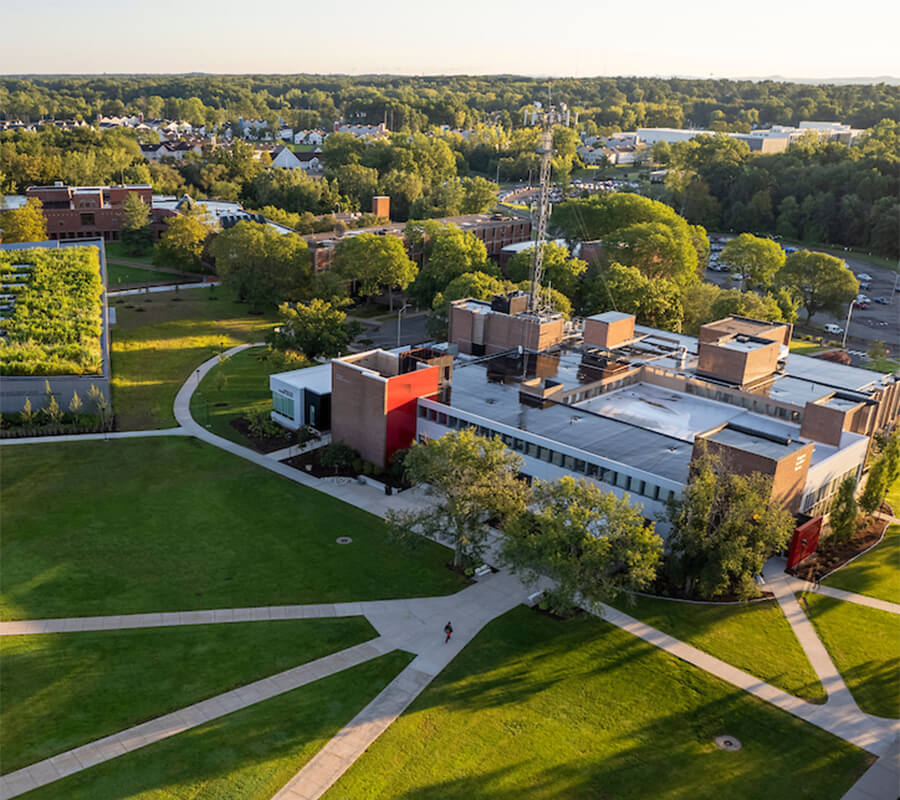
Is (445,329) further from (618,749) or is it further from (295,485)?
(618,749)

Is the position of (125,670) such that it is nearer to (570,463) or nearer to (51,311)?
(570,463)

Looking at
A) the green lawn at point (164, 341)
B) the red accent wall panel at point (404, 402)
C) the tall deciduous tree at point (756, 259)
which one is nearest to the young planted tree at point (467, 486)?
the red accent wall panel at point (404, 402)

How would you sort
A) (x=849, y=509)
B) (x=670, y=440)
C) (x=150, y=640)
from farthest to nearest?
(x=670, y=440) < (x=849, y=509) < (x=150, y=640)

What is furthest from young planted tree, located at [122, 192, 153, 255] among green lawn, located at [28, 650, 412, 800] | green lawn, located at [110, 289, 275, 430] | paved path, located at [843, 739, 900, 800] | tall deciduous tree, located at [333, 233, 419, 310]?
paved path, located at [843, 739, 900, 800]

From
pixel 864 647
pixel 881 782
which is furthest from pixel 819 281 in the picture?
pixel 881 782

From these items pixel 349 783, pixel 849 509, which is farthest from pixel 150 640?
pixel 849 509

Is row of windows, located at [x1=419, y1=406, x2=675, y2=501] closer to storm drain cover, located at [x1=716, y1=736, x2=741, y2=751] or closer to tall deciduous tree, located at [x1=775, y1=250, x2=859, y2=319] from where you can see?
storm drain cover, located at [x1=716, y1=736, x2=741, y2=751]

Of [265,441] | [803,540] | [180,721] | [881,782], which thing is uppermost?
[803,540]
